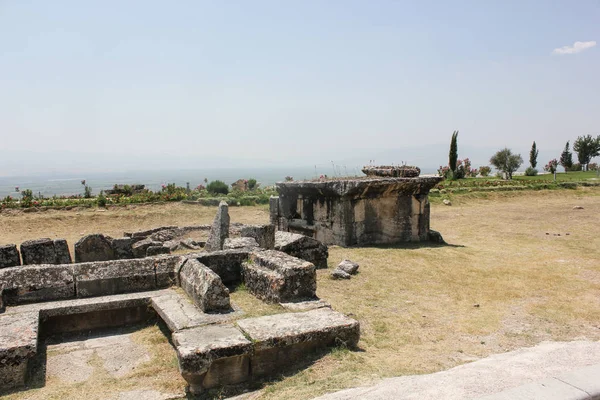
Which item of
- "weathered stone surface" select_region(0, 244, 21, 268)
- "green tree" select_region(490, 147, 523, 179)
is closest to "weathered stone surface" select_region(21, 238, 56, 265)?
"weathered stone surface" select_region(0, 244, 21, 268)

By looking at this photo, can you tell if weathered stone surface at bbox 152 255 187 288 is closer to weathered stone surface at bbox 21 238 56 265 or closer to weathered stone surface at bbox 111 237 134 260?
weathered stone surface at bbox 21 238 56 265

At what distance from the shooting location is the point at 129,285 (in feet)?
21.2

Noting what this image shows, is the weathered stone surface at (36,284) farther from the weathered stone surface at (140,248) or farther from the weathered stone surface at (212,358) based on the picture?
the weathered stone surface at (140,248)

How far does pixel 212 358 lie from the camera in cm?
416

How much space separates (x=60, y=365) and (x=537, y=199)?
896 inches

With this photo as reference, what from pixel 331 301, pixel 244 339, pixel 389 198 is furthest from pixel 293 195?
pixel 244 339

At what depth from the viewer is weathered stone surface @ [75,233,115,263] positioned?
868 cm

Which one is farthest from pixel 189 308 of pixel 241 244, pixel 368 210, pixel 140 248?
pixel 368 210

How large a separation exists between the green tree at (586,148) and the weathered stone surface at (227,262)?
59311 mm

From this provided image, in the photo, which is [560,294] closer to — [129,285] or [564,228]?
[129,285]

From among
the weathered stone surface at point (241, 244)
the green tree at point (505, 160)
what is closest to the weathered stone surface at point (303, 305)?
the weathered stone surface at point (241, 244)

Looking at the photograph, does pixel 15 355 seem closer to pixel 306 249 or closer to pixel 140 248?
pixel 306 249

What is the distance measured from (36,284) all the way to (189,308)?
7.24 ft

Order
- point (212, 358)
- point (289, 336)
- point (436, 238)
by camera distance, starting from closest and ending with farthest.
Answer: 1. point (212, 358)
2. point (289, 336)
3. point (436, 238)
